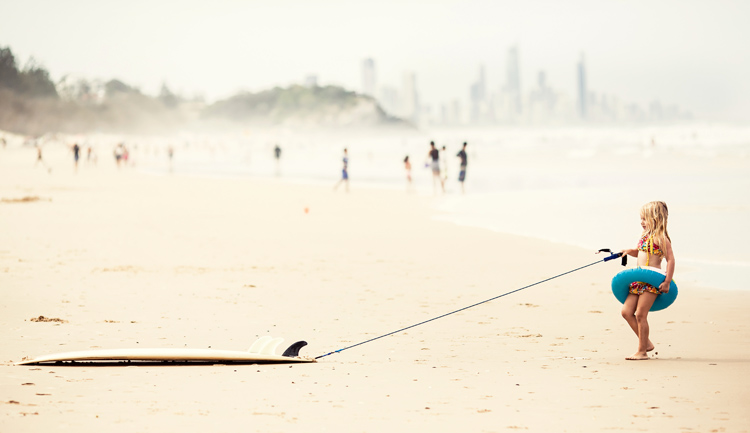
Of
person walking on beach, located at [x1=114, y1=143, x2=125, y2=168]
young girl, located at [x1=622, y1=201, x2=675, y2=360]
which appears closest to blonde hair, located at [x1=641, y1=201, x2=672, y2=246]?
young girl, located at [x1=622, y1=201, x2=675, y2=360]

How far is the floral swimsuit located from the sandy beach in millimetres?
550

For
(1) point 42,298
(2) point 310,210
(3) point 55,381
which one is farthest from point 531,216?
(3) point 55,381

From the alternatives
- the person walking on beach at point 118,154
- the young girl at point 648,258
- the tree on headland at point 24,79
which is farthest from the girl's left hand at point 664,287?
the tree on headland at point 24,79

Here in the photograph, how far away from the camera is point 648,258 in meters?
6.66

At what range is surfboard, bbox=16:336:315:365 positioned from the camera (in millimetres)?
6438

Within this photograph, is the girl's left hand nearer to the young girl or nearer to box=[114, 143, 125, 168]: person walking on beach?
the young girl

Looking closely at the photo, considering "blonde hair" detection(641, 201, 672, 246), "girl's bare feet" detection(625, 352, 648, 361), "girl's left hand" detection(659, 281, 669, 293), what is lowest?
"girl's bare feet" detection(625, 352, 648, 361)

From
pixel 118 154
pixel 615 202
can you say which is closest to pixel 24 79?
pixel 118 154

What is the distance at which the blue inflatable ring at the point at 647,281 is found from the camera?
661 cm

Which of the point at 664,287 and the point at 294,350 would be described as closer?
the point at 664,287

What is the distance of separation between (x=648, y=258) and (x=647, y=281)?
0.59ft

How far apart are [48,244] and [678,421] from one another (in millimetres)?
12558

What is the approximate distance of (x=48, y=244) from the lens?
1502cm

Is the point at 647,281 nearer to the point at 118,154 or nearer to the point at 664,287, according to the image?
the point at 664,287
